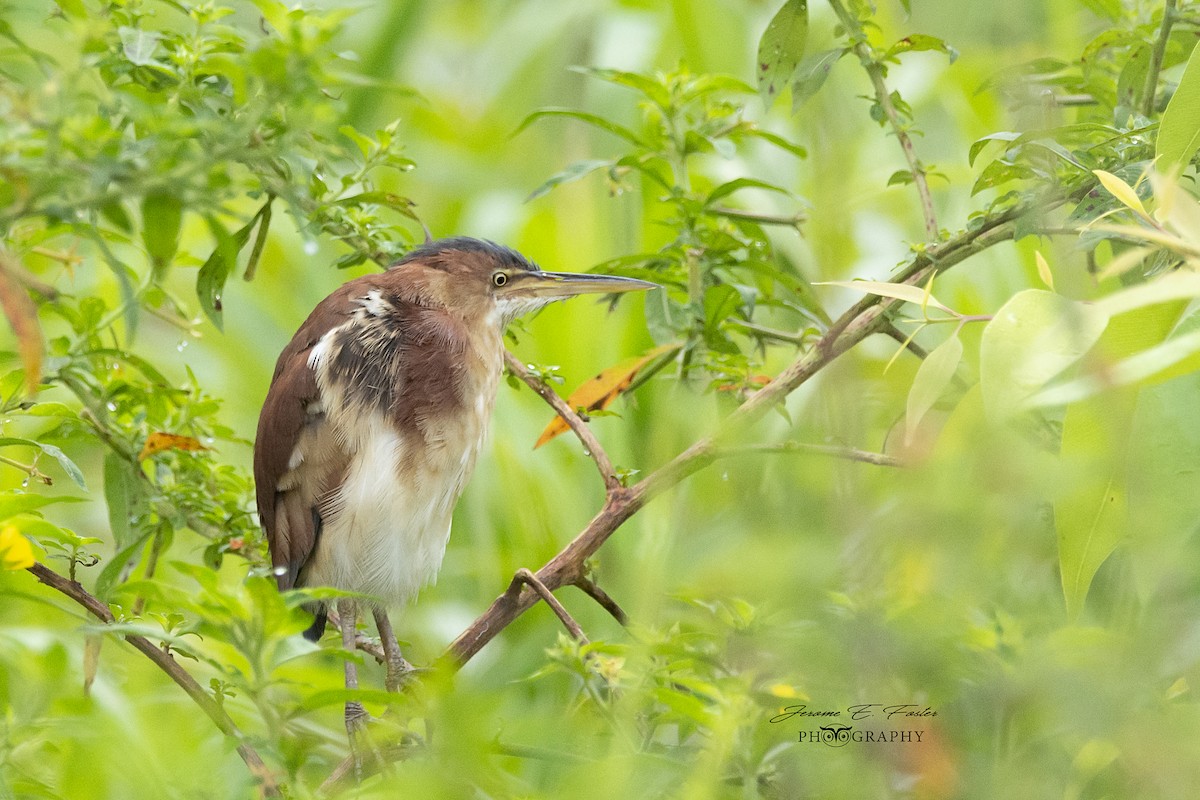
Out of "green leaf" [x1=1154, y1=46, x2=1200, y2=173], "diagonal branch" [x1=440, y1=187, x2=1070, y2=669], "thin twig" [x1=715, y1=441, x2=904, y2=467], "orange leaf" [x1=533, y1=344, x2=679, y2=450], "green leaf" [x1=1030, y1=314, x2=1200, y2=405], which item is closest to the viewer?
"green leaf" [x1=1030, y1=314, x2=1200, y2=405]

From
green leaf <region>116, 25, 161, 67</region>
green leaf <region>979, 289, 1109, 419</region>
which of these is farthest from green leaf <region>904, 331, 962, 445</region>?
green leaf <region>116, 25, 161, 67</region>

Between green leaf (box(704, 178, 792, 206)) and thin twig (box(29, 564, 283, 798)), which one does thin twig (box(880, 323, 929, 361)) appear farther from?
thin twig (box(29, 564, 283, 798))

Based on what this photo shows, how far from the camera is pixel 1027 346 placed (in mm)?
790

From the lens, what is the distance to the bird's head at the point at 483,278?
196cm

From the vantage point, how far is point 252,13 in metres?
2.99

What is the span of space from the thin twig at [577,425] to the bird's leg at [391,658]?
1.44 feet

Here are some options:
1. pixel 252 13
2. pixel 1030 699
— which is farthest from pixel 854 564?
pixel 252 13

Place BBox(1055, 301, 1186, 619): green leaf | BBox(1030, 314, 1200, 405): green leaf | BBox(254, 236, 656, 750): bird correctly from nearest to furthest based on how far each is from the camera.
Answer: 1. BBox(1030, 314, 1200, 405): green leaf
2. BBox(1055, 301, 1186, 619): green leaf
3. BBox(254, 236, 656, 750): bird

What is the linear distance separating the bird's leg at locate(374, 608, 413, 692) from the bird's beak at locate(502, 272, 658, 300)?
0.53m

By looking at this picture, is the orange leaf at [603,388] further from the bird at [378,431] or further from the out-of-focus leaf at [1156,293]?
the out-of-focus leaf at [1156,293]

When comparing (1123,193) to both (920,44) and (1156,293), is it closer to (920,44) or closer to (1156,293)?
(1156,293)

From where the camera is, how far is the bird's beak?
5.61 ft

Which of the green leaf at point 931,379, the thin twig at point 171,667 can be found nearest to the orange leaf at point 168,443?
the thin twig at point 171,667

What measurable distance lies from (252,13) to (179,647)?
2.43 m
